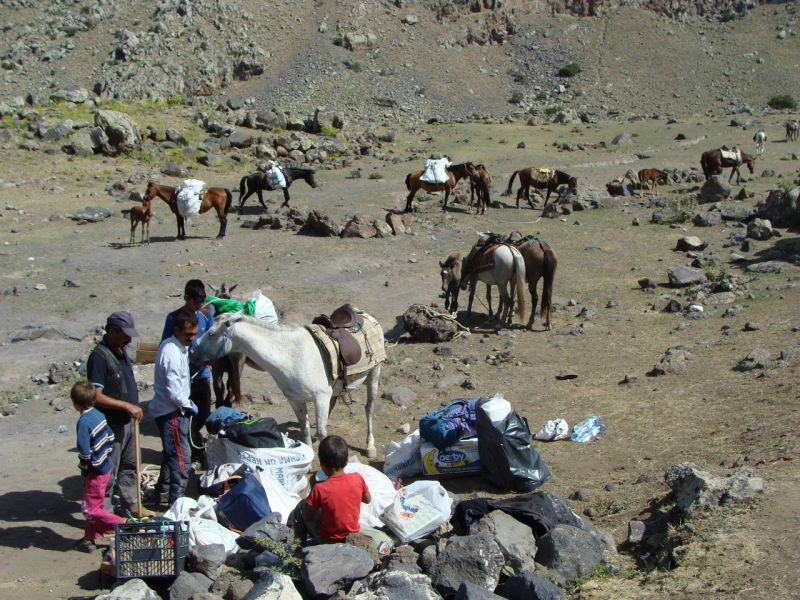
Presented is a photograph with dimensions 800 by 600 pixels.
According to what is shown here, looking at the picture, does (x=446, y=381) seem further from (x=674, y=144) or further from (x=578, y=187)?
(x=674, y=144)

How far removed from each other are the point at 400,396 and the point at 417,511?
4.26m

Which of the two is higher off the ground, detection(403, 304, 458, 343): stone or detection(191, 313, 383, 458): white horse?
detection(191, 313, 383, 458): white horse

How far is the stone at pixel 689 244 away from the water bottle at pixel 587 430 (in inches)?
439

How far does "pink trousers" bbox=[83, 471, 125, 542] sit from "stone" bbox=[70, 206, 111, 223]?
54.3ft

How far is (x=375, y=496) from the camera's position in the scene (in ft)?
20.9

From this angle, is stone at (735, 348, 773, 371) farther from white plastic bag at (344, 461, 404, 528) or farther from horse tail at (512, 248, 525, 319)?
white plastic bag at (344, 461, 404, 528)

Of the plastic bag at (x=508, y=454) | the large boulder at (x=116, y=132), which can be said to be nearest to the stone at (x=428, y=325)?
the plastic bag at (x=508, y=454)

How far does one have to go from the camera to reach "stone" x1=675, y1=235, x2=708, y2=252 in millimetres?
19062

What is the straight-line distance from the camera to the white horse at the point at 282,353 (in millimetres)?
7758

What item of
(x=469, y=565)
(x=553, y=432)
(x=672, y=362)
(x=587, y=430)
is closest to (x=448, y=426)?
(x=553, y=432)

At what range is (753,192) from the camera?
25734mm

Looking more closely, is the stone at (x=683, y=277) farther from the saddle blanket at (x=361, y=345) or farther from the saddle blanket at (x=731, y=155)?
the saddle blanket at (x=731, y=155)

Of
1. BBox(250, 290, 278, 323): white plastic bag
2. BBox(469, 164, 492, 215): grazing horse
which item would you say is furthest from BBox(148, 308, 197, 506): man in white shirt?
BBox(469, 164, 492, 215): grazing horse

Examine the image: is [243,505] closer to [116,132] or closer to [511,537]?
[511,537]
